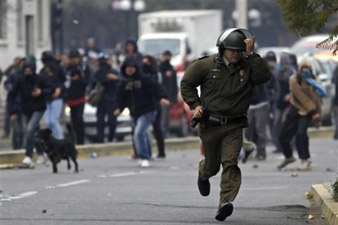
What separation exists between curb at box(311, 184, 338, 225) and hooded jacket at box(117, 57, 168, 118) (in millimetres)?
7241

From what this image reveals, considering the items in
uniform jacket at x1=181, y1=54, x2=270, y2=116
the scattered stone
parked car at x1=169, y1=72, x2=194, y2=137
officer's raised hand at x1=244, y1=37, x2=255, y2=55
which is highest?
officer's raised hand at x1=244, y1=37, x2=255, y2=55

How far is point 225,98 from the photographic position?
1223cm

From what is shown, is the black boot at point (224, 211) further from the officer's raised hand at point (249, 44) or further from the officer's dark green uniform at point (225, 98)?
the officer's raised hand at point (249, 44)

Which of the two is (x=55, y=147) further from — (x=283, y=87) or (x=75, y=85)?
(x=75, y=85)

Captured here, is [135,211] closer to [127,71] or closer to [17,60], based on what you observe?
[127,71]

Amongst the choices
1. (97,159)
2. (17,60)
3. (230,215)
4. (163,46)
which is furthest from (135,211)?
(163,46)

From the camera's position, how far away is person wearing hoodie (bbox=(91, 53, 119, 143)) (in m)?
26.7

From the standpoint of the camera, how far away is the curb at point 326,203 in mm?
11656

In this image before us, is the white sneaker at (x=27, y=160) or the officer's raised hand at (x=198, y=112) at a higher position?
the officer's raised hand at (x=198, y=112)

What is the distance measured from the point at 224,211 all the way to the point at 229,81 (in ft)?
4.12

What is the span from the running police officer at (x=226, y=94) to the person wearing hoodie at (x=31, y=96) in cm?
925

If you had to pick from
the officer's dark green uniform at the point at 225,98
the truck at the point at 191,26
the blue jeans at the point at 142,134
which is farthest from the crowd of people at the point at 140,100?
the truck at the point at 191,26

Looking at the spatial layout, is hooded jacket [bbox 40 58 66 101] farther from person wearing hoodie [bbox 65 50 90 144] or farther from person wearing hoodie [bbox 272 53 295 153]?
person wearing hoodie [bbox 272 53 295 153]

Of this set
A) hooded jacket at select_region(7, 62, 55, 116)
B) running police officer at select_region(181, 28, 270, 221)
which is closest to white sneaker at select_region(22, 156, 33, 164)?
hooded jacket at select_region(7, 62, 55, 116)
